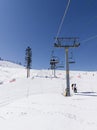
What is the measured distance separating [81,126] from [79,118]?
1.39 metres

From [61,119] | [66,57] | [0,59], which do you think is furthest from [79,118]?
[0,59]

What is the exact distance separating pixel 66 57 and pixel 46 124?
16.8 meters

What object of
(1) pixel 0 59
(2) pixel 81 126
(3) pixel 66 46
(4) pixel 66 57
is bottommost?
(2) pixel 81 126

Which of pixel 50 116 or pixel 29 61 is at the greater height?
pixel 29 61

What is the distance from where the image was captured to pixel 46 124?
26.2 ft

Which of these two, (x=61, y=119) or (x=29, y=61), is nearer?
(x=61, y=119)

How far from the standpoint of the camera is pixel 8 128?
7465 mm

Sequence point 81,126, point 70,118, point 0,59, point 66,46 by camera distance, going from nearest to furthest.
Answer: point 81,126 → point 70,118 → point 66,46 → point 0,59

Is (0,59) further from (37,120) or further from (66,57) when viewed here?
(37,120)

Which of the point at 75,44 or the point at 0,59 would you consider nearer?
the point at 75,44

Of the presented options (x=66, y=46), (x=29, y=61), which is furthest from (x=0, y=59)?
(x=66, y=46)

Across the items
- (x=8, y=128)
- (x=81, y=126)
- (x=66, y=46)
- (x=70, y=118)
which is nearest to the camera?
(x=8, y=128)

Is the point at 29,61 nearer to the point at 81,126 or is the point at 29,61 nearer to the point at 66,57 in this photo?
the point at 66,57

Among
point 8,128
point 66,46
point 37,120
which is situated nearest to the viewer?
point 8,128
